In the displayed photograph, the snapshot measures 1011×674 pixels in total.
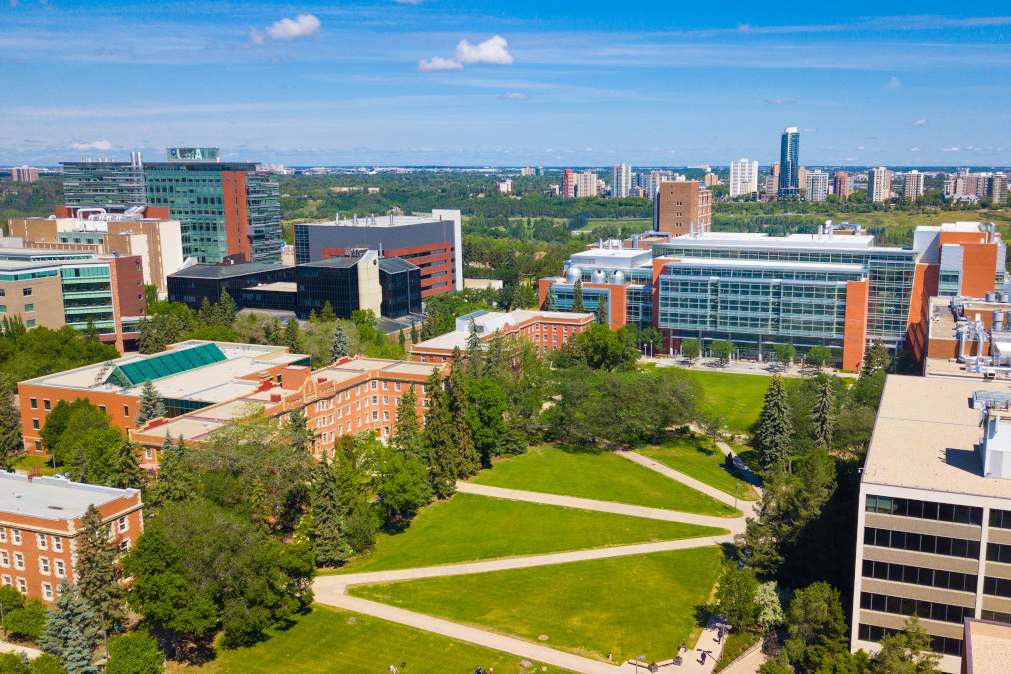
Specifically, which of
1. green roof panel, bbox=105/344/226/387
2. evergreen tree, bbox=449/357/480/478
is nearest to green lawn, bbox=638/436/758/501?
evergreen tree, bbox=449/357/480/478

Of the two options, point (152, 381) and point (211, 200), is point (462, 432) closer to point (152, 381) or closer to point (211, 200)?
point (152, 381)

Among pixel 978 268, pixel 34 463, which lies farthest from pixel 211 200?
pixel 978 268

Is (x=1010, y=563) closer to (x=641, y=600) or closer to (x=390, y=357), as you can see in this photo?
(x=641, y=600)

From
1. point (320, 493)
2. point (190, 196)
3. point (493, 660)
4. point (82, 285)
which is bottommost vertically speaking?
point (493, 660)

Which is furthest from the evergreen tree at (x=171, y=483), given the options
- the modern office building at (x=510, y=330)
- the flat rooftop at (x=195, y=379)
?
the modern office building at (x=510, y=330)

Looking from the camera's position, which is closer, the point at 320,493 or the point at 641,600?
the point at 641,600

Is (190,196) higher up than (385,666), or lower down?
higher up

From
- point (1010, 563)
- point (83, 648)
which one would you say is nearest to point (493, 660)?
point (83, 648)
